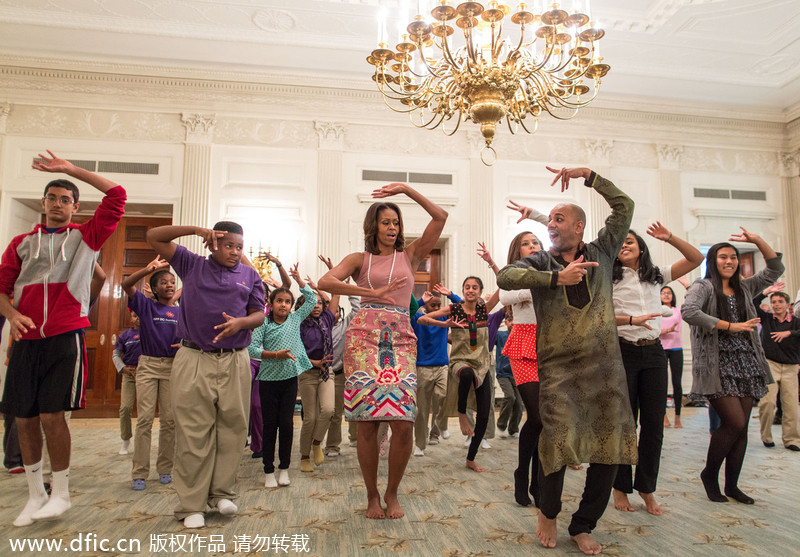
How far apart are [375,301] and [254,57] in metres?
5.92

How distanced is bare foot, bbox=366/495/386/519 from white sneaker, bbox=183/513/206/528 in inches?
29.9

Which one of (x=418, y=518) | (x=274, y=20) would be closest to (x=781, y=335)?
(x=418, y=518)

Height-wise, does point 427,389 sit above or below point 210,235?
below

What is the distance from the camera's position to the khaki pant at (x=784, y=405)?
4480mm

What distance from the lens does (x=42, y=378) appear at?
2.45 m

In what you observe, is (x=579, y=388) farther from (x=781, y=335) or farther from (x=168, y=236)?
(x=781, y=335)

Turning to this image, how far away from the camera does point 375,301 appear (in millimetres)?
2594

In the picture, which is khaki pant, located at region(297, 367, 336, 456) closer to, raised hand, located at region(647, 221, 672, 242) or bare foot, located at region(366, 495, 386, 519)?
bare foot, located at region(366, 495, 386, 519)

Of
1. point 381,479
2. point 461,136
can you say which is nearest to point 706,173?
point 461,136

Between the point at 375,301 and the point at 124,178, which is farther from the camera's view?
the point at 124,178

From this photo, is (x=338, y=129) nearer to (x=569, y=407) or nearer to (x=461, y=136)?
(x=461, y=136)

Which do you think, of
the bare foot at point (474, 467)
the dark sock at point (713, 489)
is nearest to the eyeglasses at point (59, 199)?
the bare foot at point (474, 467)

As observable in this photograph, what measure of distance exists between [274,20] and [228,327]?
17.4 ft

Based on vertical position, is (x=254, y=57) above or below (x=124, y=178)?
above
